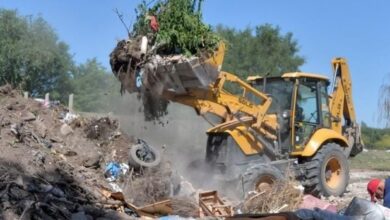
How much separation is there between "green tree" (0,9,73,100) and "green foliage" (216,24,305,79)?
10.4 metres

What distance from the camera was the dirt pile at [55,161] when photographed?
309 inches

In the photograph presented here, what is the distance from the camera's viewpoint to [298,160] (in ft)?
39.9

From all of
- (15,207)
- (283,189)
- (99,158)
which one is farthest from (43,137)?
(283,189)

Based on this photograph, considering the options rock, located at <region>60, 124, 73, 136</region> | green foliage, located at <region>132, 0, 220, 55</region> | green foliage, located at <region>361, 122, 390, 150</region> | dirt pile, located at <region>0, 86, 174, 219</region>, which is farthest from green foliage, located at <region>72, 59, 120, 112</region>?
green foliage, located at <region>132, 0, 220, 55</region>

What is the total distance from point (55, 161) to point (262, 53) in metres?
34.0

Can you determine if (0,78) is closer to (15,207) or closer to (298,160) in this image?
(298,160)

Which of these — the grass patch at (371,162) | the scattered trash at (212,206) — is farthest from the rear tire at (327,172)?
Result: the grass patch at (371,162)

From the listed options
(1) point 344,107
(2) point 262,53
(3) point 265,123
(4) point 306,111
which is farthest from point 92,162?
(2) point 262,53

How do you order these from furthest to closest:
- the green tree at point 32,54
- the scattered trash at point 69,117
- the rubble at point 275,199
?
the green tree at point 32,54 → the scattered trash at point 69,117 → the rubble at point 275,199

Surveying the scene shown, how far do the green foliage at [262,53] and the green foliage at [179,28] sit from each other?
1161 inches

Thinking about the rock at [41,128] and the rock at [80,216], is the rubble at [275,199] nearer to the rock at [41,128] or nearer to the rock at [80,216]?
the rock at [80,216]

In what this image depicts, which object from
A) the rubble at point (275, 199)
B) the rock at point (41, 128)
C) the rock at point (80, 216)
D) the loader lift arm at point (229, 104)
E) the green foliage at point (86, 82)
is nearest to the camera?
the rock at point (80, 216)

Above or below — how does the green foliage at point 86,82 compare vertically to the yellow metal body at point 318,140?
above

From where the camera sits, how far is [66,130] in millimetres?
11523
